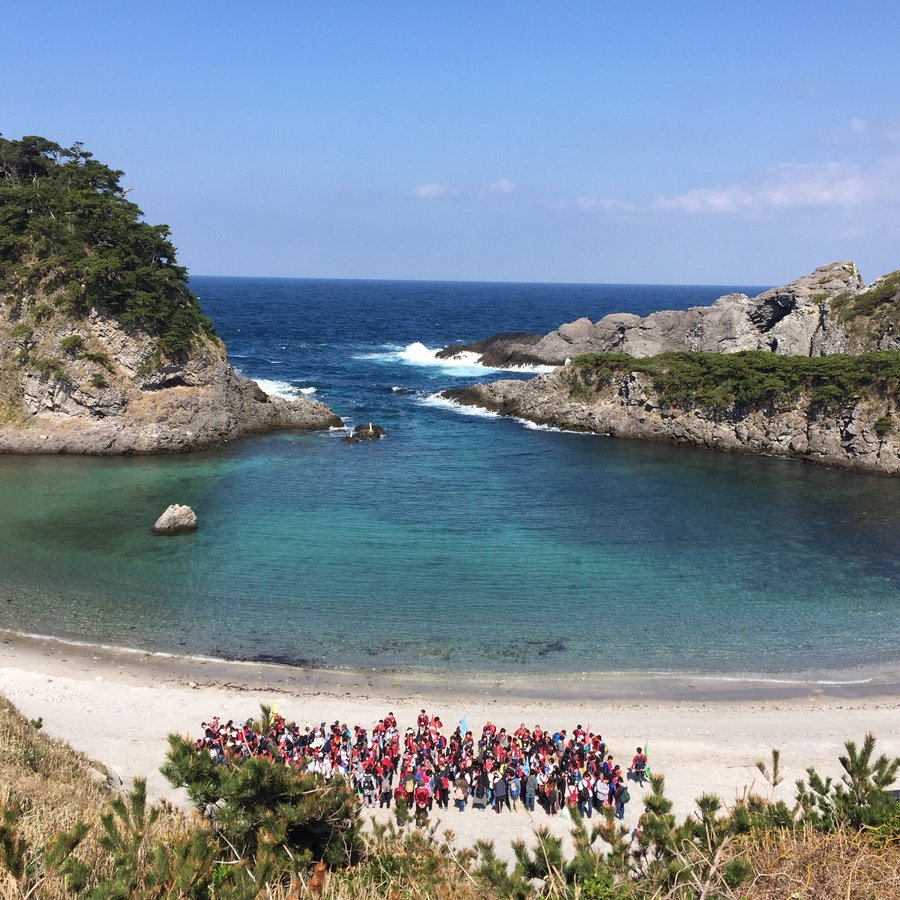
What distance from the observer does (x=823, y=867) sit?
26.7ft

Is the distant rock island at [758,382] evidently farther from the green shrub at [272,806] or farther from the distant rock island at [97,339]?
the green shrub at [272,806]

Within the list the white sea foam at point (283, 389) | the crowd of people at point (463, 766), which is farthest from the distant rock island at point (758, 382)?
the crowd of people at point (463, 766)

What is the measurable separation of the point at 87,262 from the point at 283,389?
82.3ft

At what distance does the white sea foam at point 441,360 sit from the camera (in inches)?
3553

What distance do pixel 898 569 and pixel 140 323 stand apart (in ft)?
167

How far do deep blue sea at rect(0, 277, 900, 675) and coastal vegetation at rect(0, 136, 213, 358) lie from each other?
11400 millimetres

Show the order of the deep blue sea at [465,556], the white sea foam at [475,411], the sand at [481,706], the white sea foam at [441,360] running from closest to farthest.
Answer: the sand at [481,706]
the deep blue sea at [465,556]
the white sea foam at [475,411]
the white sea foam at [441,360]

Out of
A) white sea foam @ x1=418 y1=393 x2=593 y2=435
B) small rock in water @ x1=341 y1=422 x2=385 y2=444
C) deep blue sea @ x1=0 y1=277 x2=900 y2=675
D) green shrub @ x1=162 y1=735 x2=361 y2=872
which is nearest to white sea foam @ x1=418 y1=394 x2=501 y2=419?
white sea foam @ x1=418 y1=393 x2=593 y2=435

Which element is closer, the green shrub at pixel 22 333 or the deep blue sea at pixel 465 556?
the deep blue sea at pixel 465 556

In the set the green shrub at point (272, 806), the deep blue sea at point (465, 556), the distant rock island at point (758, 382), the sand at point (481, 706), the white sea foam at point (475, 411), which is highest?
the distant rock island at point (758, 382)

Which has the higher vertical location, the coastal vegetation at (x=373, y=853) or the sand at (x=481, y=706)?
the coastal vegetation at (x=373, y=853)

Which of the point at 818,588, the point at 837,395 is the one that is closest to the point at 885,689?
the point at 818,588

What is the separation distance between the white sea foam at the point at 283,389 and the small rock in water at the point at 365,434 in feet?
45.3

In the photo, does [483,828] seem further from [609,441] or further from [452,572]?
[609,441]
